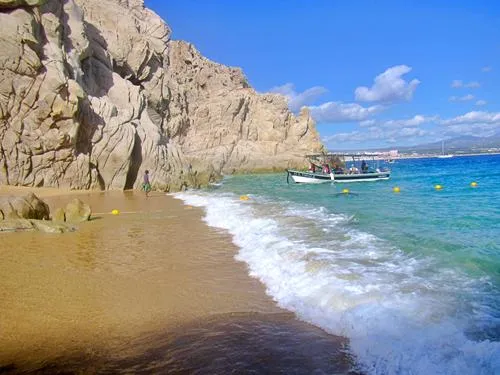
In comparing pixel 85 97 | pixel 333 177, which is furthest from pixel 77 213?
pixel 333 177

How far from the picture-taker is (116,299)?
24.1ft

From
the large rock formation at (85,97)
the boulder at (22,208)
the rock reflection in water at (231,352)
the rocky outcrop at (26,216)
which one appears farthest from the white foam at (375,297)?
the large rock formation at (85,97)

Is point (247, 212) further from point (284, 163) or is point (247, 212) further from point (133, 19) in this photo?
point (284, 163)

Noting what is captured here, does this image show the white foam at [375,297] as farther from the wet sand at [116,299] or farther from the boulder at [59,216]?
the boulder at [59,216]

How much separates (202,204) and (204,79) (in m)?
61.0

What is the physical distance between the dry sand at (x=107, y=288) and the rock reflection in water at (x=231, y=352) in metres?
0.37

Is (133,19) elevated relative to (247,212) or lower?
elevated

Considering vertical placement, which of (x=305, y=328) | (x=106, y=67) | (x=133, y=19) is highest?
(x=133, y=19)

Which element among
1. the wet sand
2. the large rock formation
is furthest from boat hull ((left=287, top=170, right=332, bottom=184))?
the wet sand

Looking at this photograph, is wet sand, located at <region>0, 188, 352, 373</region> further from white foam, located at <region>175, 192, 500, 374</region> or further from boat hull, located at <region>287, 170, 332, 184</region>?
boat hull, located at <region>287, 170, 332, 184</region>

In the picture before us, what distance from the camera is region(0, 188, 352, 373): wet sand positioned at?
5.27m

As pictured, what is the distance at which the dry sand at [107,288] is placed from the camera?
18.9 ft

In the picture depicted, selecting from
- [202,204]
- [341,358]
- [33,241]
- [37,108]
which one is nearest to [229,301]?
[341,358]

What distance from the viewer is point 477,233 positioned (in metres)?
12.6
